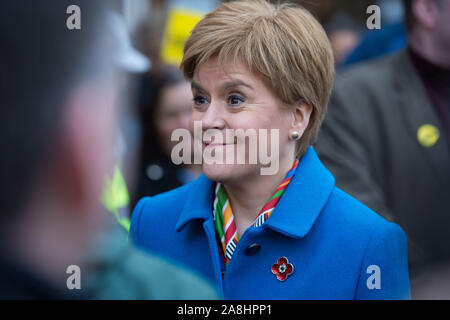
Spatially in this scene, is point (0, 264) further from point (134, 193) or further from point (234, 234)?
point (134, 193)

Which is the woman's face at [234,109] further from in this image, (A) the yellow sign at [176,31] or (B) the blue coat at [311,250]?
(A) the yellow sign at [176,31]

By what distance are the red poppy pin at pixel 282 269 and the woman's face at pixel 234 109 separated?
0.33 metres

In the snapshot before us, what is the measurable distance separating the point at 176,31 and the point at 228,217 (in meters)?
1.84

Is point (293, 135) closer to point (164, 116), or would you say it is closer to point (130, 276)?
point (130, 276)

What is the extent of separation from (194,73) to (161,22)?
1.89m

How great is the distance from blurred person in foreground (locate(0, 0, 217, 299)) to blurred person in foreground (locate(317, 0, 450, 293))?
6.88ft

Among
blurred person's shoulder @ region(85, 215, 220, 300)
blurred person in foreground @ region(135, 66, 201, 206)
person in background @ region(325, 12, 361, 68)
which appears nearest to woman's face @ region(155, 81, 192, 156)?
blurred person in foreground @ region(135, 66, 201, 206)

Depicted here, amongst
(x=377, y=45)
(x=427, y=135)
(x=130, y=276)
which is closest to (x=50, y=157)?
(x=130, y=276)

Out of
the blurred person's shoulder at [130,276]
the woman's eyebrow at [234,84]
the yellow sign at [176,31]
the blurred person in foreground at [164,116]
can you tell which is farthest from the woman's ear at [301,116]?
the yellow sign at [176,31]

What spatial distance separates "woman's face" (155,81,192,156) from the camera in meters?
3.72

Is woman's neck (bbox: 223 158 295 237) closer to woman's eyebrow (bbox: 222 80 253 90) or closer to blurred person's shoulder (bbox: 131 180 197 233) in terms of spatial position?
blurred person's shoulder (bbox: 131 180 197 233)
